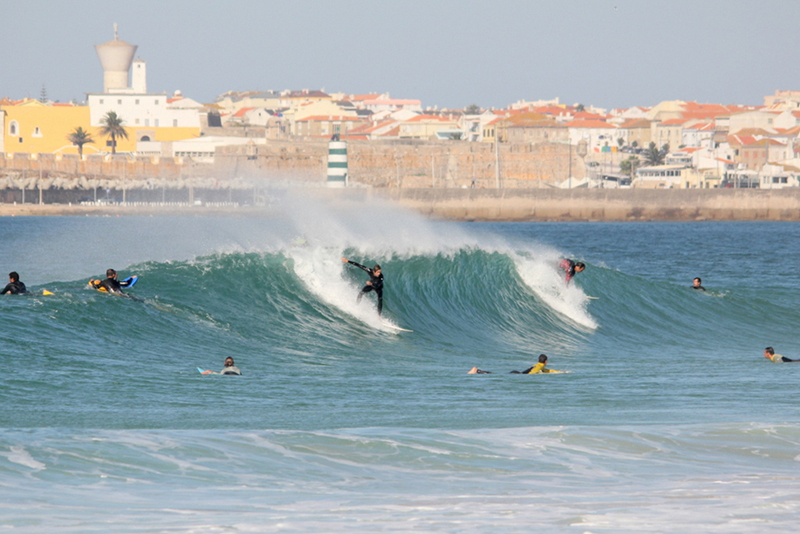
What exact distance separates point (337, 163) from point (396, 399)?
207ft

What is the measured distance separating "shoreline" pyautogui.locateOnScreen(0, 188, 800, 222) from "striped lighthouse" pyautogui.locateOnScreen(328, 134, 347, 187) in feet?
3.99

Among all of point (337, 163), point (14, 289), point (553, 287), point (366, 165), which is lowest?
point (553, 287)

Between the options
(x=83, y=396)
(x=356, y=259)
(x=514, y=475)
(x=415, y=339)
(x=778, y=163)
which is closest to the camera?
(x=514, y=475)

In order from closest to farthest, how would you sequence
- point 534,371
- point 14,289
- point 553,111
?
point 534,371, point 14,289, point 553,111

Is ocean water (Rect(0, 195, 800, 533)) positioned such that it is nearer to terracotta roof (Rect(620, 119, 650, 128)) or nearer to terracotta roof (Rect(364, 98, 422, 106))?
terracotta roof (Rect(620, 119, 650, 128))

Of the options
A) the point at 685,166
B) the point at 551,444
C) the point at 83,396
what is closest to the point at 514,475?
the point at 551,444

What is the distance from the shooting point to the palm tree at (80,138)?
86.1 metres

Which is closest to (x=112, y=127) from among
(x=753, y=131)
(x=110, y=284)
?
(x=753, y=131)

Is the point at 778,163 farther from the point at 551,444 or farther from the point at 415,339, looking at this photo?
the point at 551,444

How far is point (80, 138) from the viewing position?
86.1 metres

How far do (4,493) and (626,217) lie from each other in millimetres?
67756

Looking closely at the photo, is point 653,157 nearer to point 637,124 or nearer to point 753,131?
point 753,131

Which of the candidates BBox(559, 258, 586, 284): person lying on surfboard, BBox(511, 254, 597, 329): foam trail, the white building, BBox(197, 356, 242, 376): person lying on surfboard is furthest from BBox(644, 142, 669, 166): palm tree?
BBox(197, 356, 242, 376): person lying on surfboard

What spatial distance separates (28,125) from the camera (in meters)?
88.7
